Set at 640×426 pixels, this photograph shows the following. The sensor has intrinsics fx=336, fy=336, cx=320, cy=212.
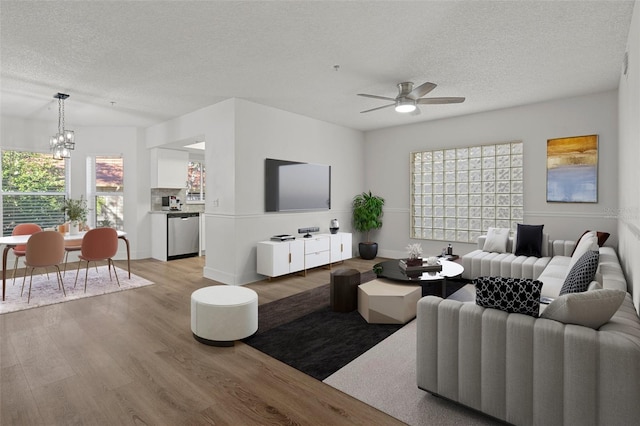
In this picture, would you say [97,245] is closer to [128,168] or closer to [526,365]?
[128,168]

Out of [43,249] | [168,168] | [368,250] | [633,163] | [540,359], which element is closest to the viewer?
[540,359]

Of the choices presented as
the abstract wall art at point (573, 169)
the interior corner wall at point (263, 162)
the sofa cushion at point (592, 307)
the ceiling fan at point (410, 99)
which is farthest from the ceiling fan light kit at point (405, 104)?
the sofa cushion at point (592, 307)

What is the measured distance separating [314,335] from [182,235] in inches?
194

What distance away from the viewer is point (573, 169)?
16.4 ft

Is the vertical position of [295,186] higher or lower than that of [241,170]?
lower

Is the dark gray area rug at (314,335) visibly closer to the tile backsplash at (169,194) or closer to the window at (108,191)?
the tile backsplash at (169,194)

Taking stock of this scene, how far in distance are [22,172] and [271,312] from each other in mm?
5837

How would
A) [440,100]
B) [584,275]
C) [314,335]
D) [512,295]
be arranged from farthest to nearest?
[440,100], [314,335], [584,275], [512,295]

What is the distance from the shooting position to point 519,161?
5.54 meters

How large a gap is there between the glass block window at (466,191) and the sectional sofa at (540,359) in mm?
3876

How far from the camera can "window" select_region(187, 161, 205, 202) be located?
322 inches

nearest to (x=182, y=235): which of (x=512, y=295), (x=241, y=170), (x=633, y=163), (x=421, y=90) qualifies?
(x=241, y=170)

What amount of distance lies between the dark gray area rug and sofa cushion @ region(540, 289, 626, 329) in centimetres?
151

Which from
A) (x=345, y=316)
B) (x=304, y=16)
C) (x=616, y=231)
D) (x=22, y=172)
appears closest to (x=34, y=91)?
(x=22, y=172)
